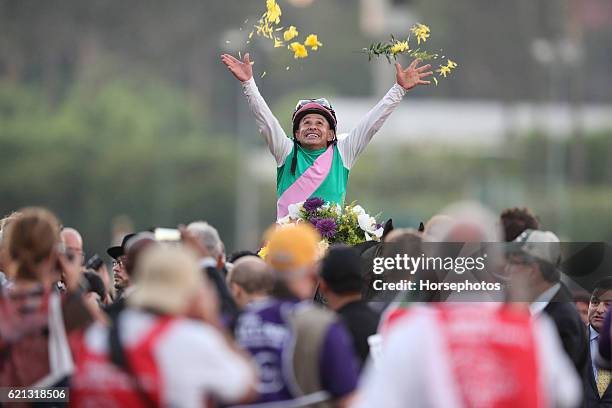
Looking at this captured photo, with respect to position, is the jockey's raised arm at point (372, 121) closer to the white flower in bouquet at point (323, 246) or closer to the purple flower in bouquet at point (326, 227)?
the purple flower in bouquet at point (326, 227)

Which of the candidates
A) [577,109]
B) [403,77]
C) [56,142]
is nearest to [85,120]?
[56,142]

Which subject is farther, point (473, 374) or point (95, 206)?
point (95, 206)

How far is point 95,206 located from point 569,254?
6632cm

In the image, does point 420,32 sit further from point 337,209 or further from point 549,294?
point 549,294

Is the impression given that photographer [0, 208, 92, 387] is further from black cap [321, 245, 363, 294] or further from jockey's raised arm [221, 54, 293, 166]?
jockey's raised arm [221, 54, 293, 166]

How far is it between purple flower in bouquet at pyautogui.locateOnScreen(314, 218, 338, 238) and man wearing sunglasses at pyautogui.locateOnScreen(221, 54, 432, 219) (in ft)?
2.06

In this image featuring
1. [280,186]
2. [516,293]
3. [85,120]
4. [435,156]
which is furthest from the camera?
[435,156]

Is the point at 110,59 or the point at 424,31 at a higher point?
the point at 110,59

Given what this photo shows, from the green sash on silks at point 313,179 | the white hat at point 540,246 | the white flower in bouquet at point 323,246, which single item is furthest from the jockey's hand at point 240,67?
the white hat at point 540,246

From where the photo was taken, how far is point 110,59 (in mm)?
95062

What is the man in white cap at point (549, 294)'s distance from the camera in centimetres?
1038

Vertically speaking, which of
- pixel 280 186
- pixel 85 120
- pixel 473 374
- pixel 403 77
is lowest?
pixel 473 374

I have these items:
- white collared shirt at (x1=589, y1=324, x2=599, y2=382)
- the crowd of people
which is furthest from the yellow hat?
white collared shirt at (x1=589, y1=324, x2=599, y2=382)

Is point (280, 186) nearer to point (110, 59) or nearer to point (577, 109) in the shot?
point (577, 109)
